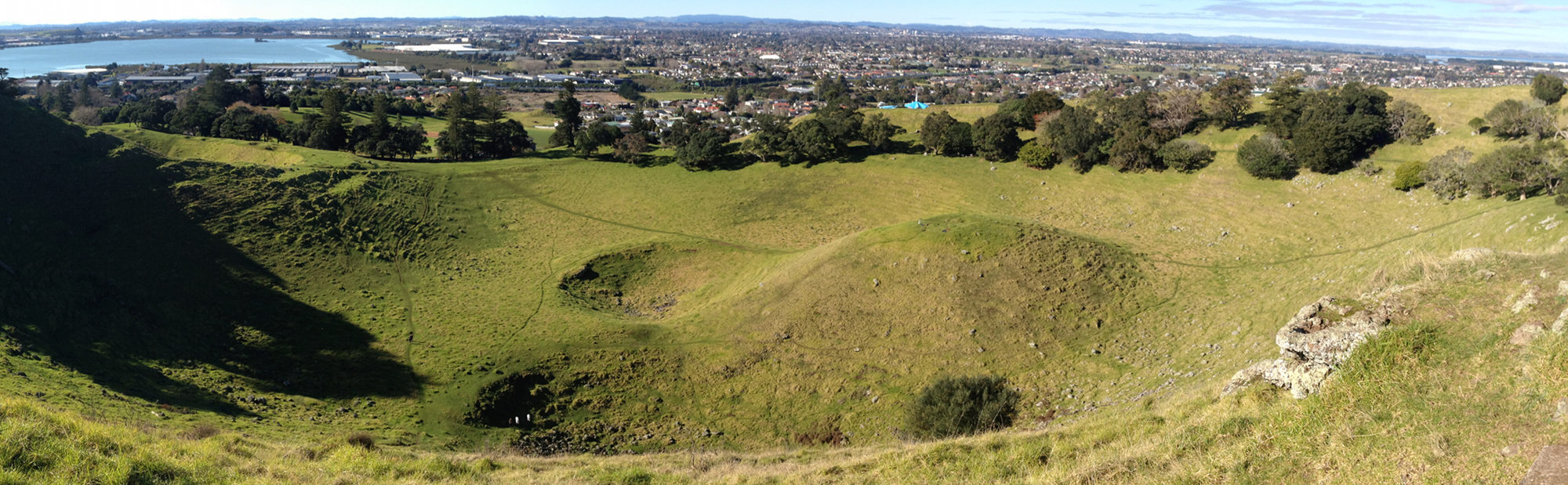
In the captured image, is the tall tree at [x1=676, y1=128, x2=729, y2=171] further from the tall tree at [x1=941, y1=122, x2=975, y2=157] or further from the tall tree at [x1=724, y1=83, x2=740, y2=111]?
the tall tree at [x1=724, y1=83, x2=740, y2=111]

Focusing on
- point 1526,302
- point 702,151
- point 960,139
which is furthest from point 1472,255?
point 702,151

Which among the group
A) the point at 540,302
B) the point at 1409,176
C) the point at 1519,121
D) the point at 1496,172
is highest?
the point at 1519,121

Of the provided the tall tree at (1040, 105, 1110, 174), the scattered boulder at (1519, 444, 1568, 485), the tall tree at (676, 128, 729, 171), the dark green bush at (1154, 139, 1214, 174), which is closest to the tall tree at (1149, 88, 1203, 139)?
the dark green bush at (1154, 139, 1214, 174)

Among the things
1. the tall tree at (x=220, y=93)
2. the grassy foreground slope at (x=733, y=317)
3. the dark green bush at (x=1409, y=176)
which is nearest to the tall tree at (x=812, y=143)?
the grassy foreground slope at (x=733, y=317)

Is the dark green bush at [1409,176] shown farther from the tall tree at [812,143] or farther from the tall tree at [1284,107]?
the tall tree at [812,143]

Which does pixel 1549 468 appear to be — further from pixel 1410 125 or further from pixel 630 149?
pixel 630 149

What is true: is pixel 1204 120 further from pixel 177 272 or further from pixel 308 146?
pixel 308 146
